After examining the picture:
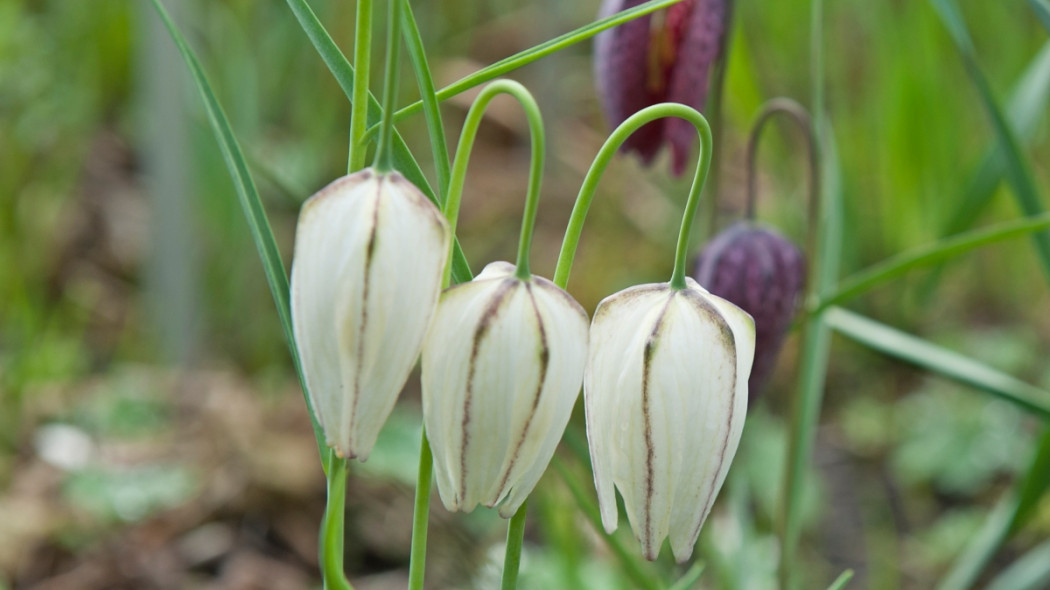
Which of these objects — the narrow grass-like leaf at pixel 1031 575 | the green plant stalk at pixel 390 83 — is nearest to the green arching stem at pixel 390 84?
the green plant stalk at pixel 390 83

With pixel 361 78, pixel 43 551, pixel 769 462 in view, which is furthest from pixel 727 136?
pixel 361 78

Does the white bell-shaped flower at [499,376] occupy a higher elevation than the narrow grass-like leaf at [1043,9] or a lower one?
lower

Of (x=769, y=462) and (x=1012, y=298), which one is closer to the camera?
(x=769, y=462)

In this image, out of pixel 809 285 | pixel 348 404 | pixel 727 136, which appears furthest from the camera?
pixel 727 136

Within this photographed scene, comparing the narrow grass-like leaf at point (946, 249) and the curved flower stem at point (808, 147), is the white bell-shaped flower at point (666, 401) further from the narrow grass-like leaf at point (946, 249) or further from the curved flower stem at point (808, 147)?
the curved flower stem at point (808, 147)

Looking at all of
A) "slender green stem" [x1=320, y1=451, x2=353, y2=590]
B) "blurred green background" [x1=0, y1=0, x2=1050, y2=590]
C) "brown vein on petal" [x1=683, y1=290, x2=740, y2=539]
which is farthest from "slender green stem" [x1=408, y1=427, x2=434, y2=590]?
"blurred green background" [x1=0, y1=0, x2=1050, y2=590]

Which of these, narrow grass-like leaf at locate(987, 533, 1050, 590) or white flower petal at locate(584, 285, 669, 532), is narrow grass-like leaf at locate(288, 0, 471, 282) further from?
narrow grass-like leaf at locate(987, 533, 1050, 590)

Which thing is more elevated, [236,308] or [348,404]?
[348,404]

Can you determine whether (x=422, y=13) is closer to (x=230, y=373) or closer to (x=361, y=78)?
(x=230, y=373)
